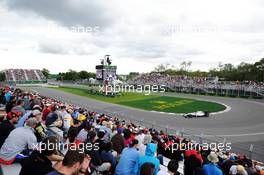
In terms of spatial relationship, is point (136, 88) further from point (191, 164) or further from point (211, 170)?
point (211, 170)

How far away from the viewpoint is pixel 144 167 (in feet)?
14.5

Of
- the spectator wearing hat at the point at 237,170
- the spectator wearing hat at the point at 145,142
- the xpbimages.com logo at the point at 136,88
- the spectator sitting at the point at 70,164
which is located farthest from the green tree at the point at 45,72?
the spectator sitting at the point at 70,164

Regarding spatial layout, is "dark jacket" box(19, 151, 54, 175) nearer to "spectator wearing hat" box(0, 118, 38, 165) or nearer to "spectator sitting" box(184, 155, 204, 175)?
"spectator wearing hat" box(0, 118, 38, 165)

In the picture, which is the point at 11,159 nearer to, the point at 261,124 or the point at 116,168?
the point at 116,168

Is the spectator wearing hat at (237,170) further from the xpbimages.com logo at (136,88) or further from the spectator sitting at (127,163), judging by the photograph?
the xpbimages.com logo at (136,88)

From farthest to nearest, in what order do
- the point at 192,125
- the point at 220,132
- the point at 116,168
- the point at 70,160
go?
the point at 192,125 → the point at 220,132 → the point at 116,168 → the point at 70,160

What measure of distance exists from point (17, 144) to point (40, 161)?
2012mm

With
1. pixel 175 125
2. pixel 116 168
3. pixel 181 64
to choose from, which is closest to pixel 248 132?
pixel 175 125

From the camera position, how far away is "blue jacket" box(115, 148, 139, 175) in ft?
18.1

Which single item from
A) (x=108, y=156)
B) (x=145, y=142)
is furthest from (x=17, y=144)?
(x=145, y=142)

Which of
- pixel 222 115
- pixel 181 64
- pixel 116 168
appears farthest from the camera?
pixel 181 64

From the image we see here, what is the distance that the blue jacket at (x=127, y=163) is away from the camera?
18.1 ft

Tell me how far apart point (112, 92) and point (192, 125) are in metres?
31.1

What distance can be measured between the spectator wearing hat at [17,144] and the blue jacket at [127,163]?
1683 millimetres
